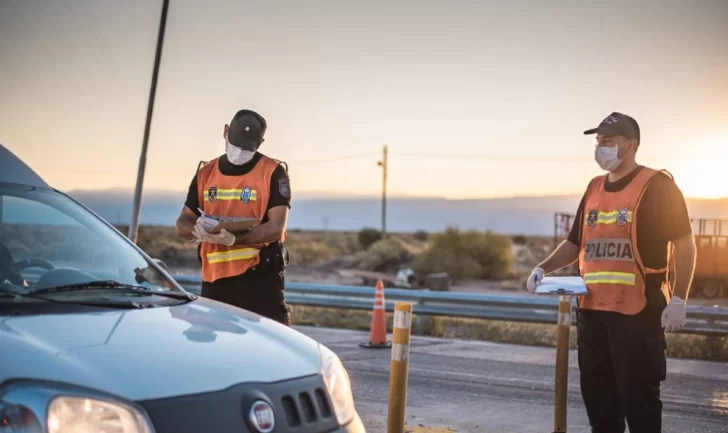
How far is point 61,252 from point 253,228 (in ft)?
6.08

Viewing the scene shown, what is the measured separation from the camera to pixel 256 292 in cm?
623

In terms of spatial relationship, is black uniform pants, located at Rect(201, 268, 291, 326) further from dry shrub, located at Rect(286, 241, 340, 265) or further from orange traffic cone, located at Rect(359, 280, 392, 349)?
dry shrub, located at Rect(286, 241, 340, 265)

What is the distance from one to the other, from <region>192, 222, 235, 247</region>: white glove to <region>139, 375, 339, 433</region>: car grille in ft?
7.93

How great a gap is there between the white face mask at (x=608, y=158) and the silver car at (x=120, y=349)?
2506 mm

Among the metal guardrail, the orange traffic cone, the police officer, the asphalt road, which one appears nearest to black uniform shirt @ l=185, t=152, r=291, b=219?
the police officer

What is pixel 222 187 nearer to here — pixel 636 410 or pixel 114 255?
pixel 114 255

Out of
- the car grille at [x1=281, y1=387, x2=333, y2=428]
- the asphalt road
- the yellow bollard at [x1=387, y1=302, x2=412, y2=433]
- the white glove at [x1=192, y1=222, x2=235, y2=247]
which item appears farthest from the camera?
the asphalt road

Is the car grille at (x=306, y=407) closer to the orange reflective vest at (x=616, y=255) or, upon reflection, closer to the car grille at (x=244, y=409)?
the car grille at (x=244, y=409)

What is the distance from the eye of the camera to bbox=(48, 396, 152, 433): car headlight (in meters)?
3.06

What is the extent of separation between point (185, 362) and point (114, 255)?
1322 millimetres

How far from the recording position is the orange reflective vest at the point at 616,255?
5.75m

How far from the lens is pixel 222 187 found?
6348 millimetres

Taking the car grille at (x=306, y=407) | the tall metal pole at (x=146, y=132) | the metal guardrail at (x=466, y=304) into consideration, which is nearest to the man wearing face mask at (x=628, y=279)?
the car grille at (x=306, y=407)

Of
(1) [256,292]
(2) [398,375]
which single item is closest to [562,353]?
(2) [398,375]
